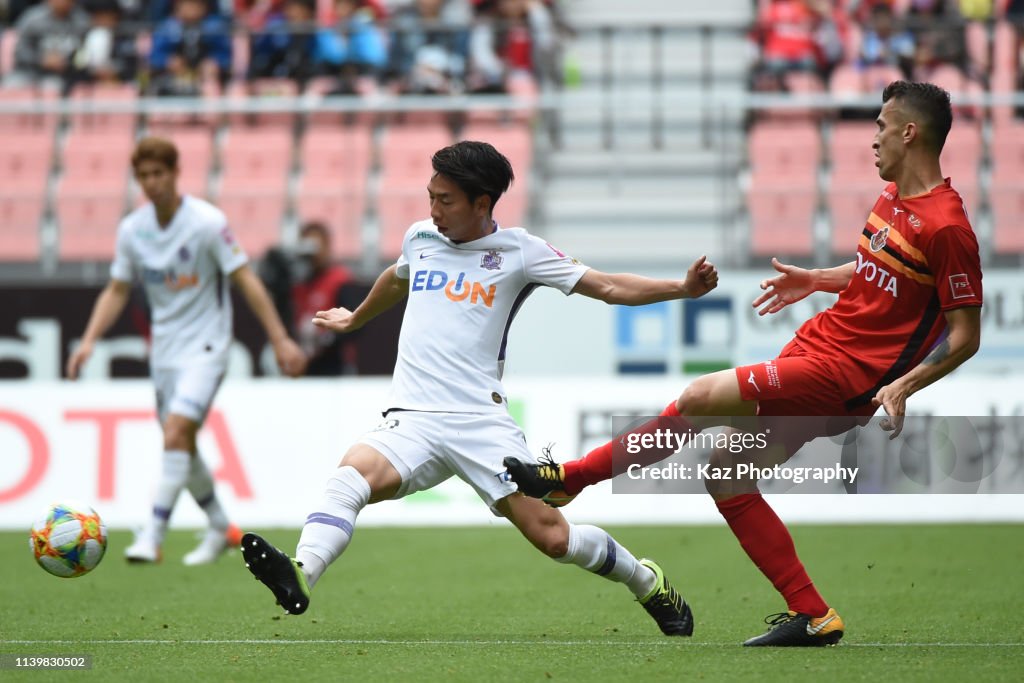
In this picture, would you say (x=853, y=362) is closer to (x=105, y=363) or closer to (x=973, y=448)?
(x=973, y=448)

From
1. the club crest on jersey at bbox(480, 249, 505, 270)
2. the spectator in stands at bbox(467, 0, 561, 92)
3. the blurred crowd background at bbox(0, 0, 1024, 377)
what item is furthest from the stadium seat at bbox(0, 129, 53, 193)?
the club crest on jersey at bbox(480, 249, 505, 270)

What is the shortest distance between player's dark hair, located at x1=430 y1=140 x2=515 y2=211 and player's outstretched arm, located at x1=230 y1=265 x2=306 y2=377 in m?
2.96

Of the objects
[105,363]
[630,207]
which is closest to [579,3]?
[630,207]

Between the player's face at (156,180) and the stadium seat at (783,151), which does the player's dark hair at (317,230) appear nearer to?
the player's face at (156,180)

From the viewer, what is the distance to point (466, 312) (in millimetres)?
6266

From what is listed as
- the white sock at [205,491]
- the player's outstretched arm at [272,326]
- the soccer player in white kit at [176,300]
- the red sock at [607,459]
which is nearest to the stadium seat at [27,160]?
the soccer player in white kit at [176,300]

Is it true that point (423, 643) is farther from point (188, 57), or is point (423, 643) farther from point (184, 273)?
point (188, 57)

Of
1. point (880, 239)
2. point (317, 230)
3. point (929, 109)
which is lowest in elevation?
point (317, 230)

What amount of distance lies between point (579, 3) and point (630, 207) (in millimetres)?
5718

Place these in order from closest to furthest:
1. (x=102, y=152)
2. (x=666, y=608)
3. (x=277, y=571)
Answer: (x=277, y=571), (x=666, y=608), (x=102, y=152)

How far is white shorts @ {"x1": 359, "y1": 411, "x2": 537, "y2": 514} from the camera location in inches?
240

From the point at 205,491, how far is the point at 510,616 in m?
3.43

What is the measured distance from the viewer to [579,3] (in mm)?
20094

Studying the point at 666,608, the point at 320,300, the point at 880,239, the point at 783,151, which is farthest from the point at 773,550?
the point at 783,151
